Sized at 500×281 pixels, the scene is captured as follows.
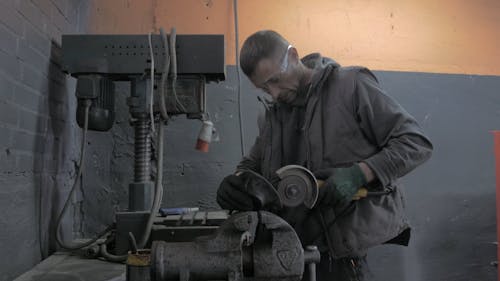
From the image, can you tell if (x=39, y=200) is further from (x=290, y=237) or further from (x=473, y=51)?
(x=473, y=51)

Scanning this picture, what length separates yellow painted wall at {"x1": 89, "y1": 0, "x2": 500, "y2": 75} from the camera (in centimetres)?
210

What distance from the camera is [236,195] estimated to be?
4.04ft

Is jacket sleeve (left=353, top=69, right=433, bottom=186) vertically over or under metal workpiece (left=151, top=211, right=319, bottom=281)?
over

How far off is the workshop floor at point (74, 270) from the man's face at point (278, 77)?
0.78 metres

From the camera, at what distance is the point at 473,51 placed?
2.35m

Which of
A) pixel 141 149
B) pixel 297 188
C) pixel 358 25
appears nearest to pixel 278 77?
pixel 297 188

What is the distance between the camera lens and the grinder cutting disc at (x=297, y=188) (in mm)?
1194

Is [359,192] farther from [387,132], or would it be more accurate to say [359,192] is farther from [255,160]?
[255,160]

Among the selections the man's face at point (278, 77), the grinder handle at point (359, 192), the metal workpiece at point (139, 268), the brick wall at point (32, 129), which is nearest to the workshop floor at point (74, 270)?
the brick wall at point (32, 129)

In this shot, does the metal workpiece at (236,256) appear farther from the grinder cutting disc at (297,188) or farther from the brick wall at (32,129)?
the brick wall at (32,129)

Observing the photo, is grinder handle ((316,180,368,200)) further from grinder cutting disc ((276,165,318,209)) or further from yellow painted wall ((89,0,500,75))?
yellow painted wall ((89,0,500,75))

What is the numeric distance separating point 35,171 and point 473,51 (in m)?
2.34

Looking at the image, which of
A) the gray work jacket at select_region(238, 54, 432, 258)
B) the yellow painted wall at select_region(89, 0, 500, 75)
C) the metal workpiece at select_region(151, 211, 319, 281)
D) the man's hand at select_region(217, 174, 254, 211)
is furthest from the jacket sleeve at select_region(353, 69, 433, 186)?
the yellow painted wall at select_region(89, 0, 500, 75)

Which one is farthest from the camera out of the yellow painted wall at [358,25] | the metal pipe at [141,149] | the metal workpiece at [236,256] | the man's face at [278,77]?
the yellow painted wall at [358,25]
